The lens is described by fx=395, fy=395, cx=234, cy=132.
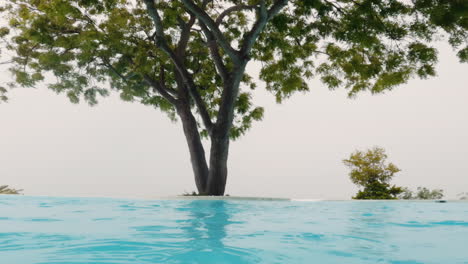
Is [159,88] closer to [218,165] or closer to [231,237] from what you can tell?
[218,165]

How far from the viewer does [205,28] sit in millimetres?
11391

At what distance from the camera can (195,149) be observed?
1187 cm

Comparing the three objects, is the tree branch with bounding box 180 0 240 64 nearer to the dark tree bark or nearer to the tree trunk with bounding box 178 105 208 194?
the dark tree bark

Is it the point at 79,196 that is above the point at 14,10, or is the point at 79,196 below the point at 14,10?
below

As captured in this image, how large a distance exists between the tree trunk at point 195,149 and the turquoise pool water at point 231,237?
14.3 feet

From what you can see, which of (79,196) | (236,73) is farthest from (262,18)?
(79,196)

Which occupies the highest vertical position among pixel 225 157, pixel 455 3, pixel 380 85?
pixel 455 3

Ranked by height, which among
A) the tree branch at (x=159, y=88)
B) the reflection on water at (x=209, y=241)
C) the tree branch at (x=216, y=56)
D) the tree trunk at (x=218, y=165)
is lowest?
the reflection on water at (x=209, y=241)

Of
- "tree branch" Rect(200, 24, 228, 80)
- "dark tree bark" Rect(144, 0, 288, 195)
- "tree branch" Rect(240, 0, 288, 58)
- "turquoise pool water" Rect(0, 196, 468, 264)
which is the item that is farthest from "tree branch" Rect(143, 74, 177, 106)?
"turquoise pool water" Rect(0, 196, 468, 264)

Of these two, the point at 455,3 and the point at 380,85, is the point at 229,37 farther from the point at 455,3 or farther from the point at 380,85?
the point at 455,3

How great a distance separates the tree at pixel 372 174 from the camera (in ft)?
48.9

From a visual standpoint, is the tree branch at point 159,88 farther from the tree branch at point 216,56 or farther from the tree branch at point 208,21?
the tree branch at point 208,21

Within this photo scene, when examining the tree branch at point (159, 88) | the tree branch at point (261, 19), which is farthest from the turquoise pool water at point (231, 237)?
the tree branch at point (159, 88)

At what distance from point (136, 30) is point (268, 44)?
4123 millimetres
